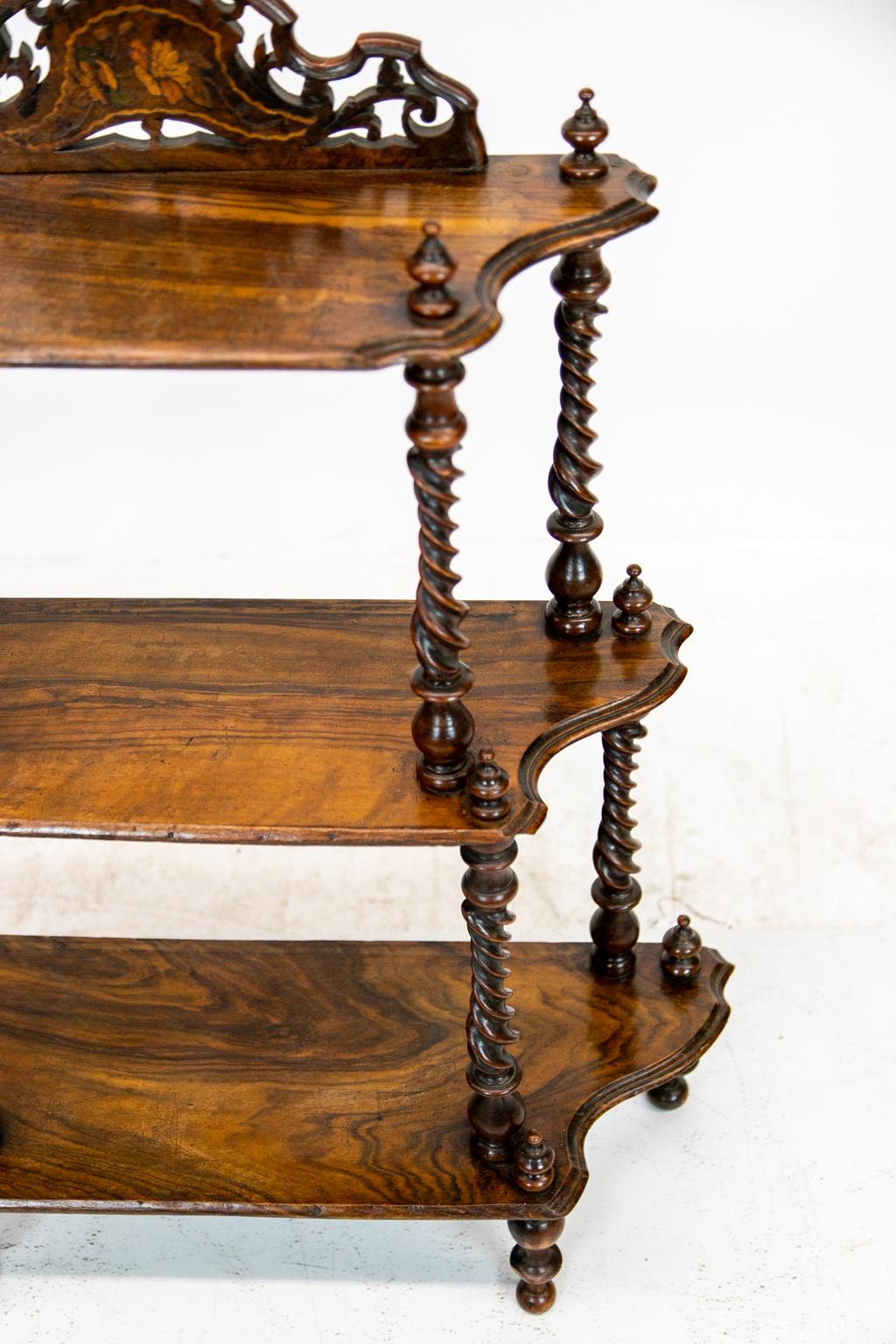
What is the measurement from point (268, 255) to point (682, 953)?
55.1 inches

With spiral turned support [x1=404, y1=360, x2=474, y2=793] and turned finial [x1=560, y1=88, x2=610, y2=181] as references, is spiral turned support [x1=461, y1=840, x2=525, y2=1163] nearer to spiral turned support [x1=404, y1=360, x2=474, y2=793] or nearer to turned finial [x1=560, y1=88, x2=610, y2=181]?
spiral turned support [x1=404, y1=360, x2=474, y2=793]

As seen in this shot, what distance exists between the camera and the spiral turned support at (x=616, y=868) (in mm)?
2900

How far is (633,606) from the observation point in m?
2.73

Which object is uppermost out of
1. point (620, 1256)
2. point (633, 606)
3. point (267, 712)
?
point (633, 606)

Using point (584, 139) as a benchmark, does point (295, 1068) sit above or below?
below

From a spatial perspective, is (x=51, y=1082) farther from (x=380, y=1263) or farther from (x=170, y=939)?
(x=380, y=1263)

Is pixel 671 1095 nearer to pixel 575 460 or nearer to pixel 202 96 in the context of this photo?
pixel 575 460

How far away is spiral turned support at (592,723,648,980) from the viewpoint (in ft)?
9.52

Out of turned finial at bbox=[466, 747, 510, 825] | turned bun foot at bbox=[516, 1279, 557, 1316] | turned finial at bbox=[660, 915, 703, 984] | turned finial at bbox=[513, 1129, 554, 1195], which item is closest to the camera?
turned finial at bbox=[466, 747, 510, 825]

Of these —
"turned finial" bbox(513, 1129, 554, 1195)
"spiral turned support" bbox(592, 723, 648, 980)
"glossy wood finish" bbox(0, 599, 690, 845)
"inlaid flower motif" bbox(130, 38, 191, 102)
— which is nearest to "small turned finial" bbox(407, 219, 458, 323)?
"inlaid flower motif" bbox(130, 38, 191, 102)

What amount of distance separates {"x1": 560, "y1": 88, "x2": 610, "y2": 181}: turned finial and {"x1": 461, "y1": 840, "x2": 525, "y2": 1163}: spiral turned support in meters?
0.91

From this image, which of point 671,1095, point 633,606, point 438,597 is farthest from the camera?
point 671,1095

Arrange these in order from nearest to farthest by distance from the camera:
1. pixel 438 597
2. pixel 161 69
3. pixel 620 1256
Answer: pixel 438 597, pixel 161 69, pixel 620 1256

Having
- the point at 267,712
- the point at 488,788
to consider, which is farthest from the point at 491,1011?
the point at 267,712
